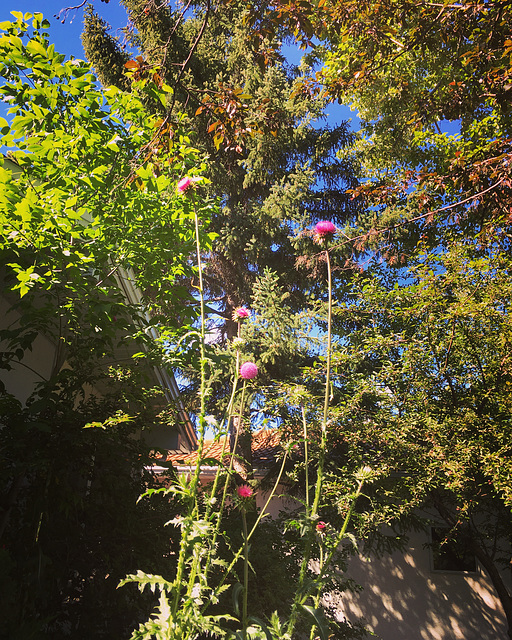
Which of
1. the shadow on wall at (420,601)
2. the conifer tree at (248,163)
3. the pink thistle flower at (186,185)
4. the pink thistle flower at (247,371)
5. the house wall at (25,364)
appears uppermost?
the conifer tree at (248,163)

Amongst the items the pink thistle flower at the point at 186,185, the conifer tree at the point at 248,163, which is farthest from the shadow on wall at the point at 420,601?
the pink thistle flower at the point at 186,185

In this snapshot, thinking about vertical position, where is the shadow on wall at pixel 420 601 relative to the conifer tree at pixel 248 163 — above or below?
below

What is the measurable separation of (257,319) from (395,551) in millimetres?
5615

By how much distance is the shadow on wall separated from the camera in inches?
359

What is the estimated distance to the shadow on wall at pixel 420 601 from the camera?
911cm

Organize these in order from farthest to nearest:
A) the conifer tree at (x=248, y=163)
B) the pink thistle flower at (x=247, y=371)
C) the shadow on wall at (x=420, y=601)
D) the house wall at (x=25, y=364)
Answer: the conifer tree at (x=248, y=163)
the shadow on wall at (x=420, y=601)
the house wall at (x=25, y=364)
the pink thistle flower at (x=247, y=371)

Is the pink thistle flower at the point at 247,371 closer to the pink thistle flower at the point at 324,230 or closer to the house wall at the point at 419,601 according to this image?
the pink thistle flower at the point at 324,230

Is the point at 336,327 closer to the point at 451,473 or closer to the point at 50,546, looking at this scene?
the point at 451,473

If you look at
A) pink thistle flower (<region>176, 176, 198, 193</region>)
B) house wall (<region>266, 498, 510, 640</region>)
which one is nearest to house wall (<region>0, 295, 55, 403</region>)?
pink thistle flower (<region>176, 176, 198, 193</region>)

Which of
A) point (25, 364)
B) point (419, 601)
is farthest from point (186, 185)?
point (419, 601)

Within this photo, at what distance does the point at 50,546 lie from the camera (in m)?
3.17

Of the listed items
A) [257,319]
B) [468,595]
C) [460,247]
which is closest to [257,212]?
[257,319]

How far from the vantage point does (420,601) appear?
366 inches

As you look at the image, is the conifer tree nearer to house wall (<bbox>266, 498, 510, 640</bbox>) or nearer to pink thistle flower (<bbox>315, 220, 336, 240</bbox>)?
house wall (<bbox>266, 498, 510, 640</bbox>)
